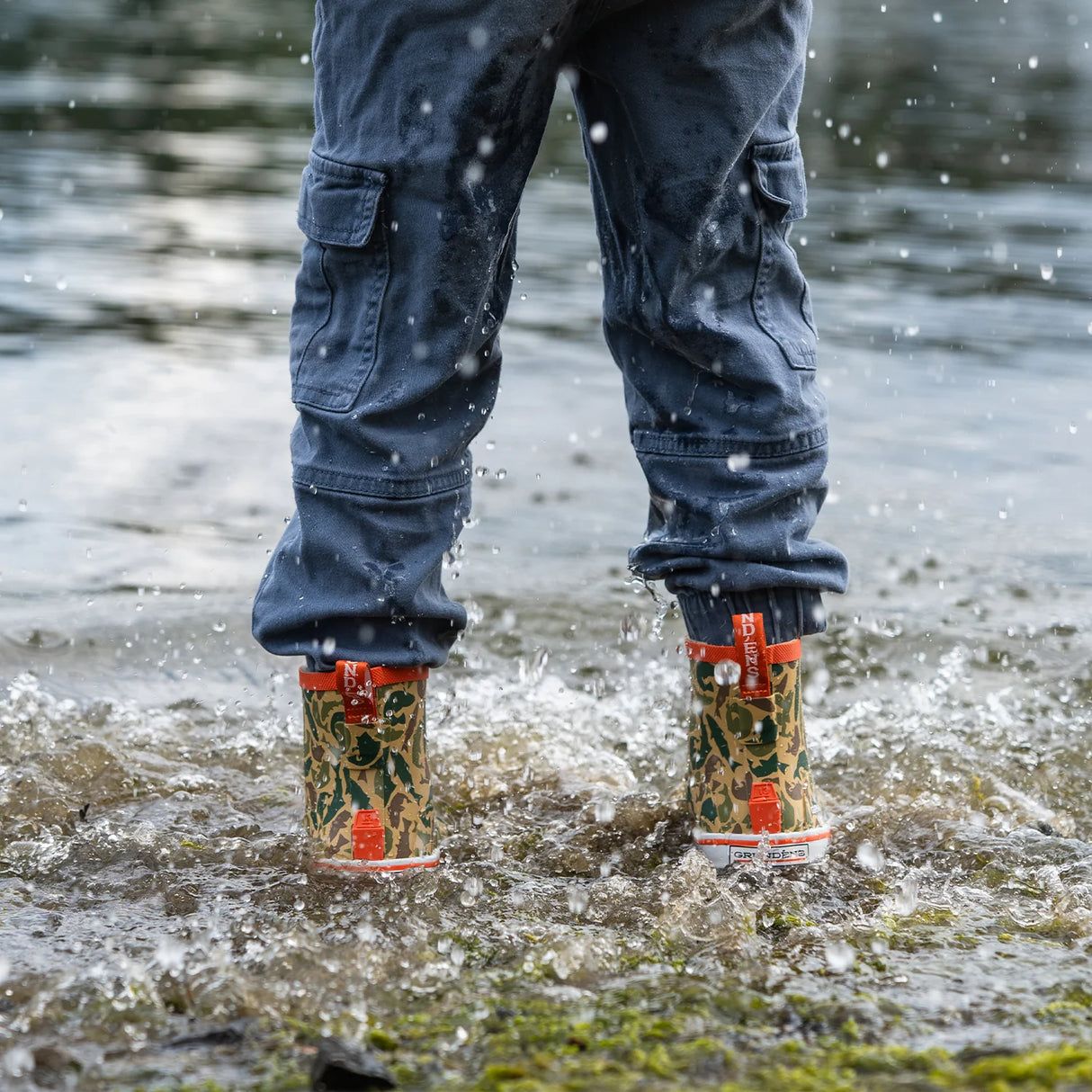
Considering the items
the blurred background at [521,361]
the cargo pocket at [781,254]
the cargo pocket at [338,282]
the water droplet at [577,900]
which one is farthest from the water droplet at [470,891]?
the blurred background at [521,361]

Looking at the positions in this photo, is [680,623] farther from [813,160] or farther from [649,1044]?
[813,160]

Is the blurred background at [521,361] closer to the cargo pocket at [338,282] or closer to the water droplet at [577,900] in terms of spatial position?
the cargo pocket at [338,282]

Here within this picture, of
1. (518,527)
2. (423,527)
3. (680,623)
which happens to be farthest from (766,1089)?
(518,527)

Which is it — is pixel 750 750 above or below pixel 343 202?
below

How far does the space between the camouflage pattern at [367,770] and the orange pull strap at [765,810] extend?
1.50 ft

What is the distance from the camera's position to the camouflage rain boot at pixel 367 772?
2033mm

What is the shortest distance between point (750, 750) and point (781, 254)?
0.69m

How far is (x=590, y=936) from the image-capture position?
182 centimetres

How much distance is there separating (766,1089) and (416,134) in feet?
3.89

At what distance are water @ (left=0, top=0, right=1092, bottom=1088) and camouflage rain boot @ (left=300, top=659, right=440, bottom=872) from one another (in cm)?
6

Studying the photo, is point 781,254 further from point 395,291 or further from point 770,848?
point 770,848

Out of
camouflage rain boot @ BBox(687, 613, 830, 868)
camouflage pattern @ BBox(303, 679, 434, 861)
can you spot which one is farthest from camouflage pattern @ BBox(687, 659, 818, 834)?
camouflage pattern @ BBox(303, 679, 434, 861)

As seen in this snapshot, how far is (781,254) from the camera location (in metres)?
2.12

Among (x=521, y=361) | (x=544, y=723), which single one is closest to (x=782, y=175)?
(x=544, y=723)
